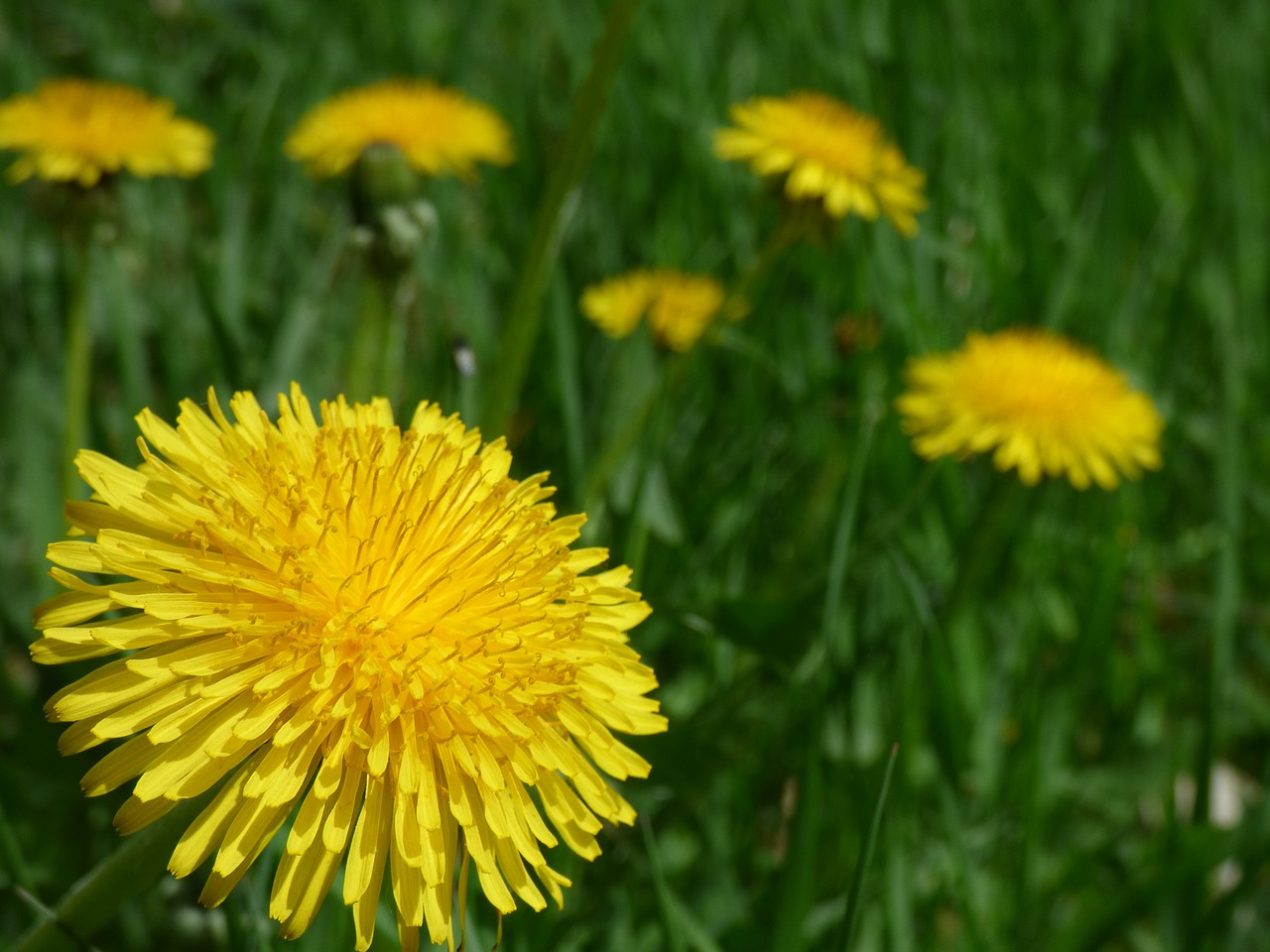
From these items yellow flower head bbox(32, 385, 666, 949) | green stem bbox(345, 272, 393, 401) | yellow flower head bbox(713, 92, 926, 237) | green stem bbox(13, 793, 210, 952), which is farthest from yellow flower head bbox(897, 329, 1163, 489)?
green stem bbox(13, 793, 210, 952)

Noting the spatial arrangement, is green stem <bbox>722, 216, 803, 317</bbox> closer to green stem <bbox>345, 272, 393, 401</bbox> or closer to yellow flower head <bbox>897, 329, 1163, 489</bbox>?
yellow flower head <bbox>897, 329, 1163, 489</bbox>

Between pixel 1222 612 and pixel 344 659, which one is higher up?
pixel 1222 612

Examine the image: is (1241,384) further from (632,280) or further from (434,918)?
(434,918)

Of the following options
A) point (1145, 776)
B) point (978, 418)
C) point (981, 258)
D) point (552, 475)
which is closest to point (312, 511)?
point (552, 475)

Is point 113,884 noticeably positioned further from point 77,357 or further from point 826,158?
point 826,158

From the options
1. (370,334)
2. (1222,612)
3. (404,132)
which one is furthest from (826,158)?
(1222,612)

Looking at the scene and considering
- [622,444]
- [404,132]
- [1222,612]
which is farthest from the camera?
[404,132]
